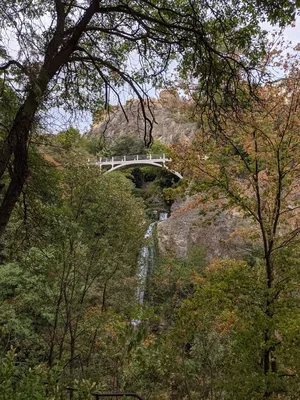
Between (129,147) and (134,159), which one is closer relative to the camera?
(134,159)

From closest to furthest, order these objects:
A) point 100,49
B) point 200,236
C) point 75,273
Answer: point 100,49 → point 75,273 → point 200,236

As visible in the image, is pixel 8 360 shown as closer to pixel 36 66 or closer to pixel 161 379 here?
pixel 36 66


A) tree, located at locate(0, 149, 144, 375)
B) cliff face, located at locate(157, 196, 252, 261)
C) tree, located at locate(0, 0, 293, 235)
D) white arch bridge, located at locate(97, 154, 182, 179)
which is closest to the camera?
tree, located at locate(0, 0, 293, 235)

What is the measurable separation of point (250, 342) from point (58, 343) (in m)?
4.73

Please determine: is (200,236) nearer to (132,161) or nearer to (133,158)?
(132,161)

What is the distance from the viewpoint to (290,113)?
14.8 feet

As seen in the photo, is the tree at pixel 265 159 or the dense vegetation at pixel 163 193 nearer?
the dense vegetation at pixel 163 193

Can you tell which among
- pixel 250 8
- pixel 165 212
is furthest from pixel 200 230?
pixel 250 8

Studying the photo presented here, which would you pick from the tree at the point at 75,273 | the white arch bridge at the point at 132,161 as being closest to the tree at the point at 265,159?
the tree at the point at 75,273

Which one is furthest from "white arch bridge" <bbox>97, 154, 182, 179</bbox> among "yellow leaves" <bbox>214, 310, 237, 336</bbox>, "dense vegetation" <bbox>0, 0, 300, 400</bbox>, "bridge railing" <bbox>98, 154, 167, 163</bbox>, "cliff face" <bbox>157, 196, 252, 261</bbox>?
"yellow leaves" <bbox>214, 310, 237, 336</bbox>

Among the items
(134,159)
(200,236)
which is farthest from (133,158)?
(200,236)

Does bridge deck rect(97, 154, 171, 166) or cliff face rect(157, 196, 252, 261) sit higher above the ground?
bridge deck rect(97, 154, 171, 166)

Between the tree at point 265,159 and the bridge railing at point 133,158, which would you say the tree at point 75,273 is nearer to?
the tree at point 265,159

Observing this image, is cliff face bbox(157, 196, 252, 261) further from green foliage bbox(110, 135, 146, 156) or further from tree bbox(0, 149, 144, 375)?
green foliage bbox(110, 135, 146, 156)
